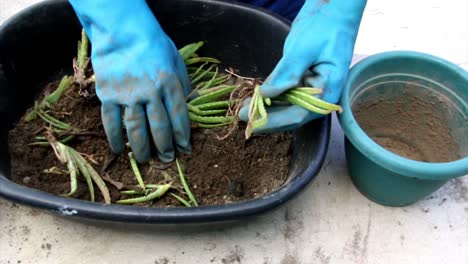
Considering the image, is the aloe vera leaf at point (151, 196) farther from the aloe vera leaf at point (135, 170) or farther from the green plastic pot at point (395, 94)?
the green plastic pot at point (395, 94)

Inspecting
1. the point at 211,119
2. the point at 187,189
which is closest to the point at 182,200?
the point at 187,189

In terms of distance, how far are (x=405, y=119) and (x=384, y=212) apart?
20 cm

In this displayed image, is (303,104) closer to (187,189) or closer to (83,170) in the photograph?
(187,189)

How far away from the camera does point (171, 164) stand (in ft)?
2.97

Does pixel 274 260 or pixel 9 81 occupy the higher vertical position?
pixel 9 81

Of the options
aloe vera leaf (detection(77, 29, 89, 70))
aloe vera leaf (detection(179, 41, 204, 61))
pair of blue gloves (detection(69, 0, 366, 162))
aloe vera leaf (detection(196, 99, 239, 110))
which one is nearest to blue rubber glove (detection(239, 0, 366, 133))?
pair of blue gloves (detection(69, 0, 366, 162))

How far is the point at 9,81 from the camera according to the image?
3.07 feet

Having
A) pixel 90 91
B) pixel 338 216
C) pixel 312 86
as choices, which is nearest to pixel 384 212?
pixel 338 216

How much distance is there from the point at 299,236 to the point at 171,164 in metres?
0.29

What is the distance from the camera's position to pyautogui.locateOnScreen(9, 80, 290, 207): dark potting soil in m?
0.87

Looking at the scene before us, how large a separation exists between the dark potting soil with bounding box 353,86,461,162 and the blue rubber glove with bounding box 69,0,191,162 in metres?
0.37

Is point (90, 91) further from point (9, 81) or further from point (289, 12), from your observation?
point (289, 12)

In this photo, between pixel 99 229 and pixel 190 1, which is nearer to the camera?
pixel 99 229

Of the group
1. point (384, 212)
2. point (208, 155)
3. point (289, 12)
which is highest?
point (289, 12)
